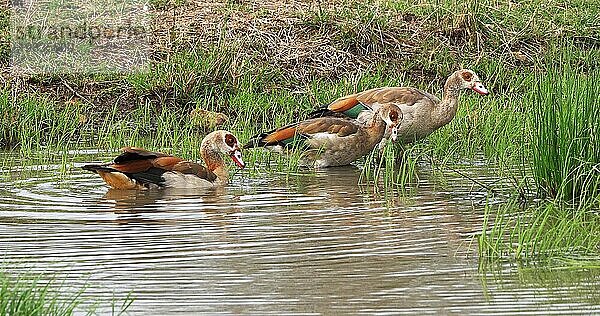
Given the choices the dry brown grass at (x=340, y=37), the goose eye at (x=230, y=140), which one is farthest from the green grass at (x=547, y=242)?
the dry brown grass at (x=340, y=37)

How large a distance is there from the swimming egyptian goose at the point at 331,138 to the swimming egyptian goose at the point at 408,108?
25cm

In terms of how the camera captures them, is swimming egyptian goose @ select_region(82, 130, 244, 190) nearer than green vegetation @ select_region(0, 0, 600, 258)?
Yes

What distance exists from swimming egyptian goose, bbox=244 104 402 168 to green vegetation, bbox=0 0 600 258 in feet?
0.65

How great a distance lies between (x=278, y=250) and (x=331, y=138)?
4436 millimetres

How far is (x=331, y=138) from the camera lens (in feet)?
35.3

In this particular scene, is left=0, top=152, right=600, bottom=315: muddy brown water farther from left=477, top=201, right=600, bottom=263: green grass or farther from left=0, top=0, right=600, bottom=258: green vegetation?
left=0, top=0, right=600, bottom=258: green vegetation

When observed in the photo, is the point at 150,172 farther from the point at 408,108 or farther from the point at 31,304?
the point at 31,304

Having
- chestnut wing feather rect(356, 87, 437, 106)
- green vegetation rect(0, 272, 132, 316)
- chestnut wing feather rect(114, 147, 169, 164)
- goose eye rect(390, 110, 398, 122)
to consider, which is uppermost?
chestnut wing feather rect(356, 87, 437, 106)

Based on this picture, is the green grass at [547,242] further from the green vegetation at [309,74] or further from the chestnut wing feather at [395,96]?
the chestnut wing feather at [395,96]

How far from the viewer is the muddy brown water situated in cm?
518

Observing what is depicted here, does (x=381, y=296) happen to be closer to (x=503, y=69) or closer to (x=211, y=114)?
(x=211, y=114)

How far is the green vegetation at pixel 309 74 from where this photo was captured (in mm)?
11127

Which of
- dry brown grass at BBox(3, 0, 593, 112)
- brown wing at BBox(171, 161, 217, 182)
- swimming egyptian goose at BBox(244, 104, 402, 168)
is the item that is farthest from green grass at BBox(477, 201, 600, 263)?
dry brown grass at BBox(3, 0, 593, 112)

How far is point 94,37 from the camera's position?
50.7ft
